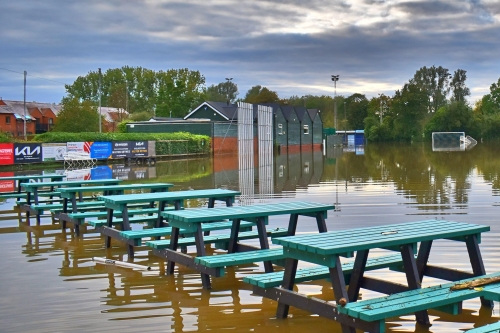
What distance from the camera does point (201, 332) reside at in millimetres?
6121

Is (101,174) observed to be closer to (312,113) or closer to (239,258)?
(239,258)

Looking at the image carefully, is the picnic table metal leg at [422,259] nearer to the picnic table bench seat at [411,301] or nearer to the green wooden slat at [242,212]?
the picnic table bench seat at [411,301]

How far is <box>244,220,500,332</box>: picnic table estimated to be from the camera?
5.36 meters

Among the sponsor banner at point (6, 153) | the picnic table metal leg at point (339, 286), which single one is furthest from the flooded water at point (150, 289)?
the sponsor banner at point (6, 153)

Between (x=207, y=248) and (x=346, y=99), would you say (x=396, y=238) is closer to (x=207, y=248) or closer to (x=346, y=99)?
(x=207, y=248)

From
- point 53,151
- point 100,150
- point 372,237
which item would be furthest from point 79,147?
point 372,237

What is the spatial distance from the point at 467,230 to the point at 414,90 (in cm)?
10977

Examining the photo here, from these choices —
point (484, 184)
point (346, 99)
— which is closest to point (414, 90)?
point (346, 99)

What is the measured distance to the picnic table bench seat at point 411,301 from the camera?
16.9ft

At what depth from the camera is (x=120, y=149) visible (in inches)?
1681

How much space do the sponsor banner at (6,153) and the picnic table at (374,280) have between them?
104 feet

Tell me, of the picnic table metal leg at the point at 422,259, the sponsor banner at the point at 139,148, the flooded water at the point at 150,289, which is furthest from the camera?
the sponsor banner at the point at 139,148

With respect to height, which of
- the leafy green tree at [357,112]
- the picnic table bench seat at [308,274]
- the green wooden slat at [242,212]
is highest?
the leafy green tree at [357,112]

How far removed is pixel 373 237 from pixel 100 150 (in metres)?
37.2
